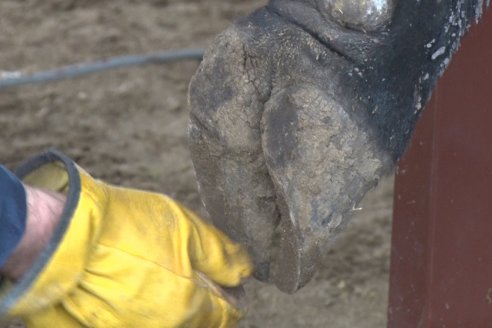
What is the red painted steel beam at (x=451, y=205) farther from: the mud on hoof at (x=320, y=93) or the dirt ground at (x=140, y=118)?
the mud on hoof at (x=320, y=93)

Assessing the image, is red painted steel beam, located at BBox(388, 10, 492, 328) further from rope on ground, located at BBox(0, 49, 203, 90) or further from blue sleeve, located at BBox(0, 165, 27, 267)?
rope on ground, located at BBox(0, 49, 203, 90)

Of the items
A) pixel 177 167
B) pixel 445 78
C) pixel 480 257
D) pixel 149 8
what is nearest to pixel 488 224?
pixel 480 257

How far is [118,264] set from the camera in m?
1.18

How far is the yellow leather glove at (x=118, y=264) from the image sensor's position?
3.74 ft

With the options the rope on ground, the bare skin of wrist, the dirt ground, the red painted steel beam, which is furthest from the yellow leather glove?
the rope on ground

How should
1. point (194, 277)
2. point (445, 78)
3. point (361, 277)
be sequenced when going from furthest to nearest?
point (361, 277), point (445, 78), point (194, 277)

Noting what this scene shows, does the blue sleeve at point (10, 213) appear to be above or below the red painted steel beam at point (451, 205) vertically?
above

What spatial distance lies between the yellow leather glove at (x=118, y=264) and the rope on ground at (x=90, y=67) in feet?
4.83

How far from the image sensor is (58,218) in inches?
46.3

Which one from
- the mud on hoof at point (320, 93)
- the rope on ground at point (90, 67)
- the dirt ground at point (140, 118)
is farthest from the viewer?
the rope on ground at point (90, 67)

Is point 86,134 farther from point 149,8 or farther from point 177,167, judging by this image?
point 149,8

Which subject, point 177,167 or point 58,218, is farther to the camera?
point 177,167

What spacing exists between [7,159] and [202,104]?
1.39 m

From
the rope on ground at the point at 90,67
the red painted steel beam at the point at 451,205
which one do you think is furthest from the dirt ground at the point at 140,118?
the red painted steel beam at the point at 451,205
